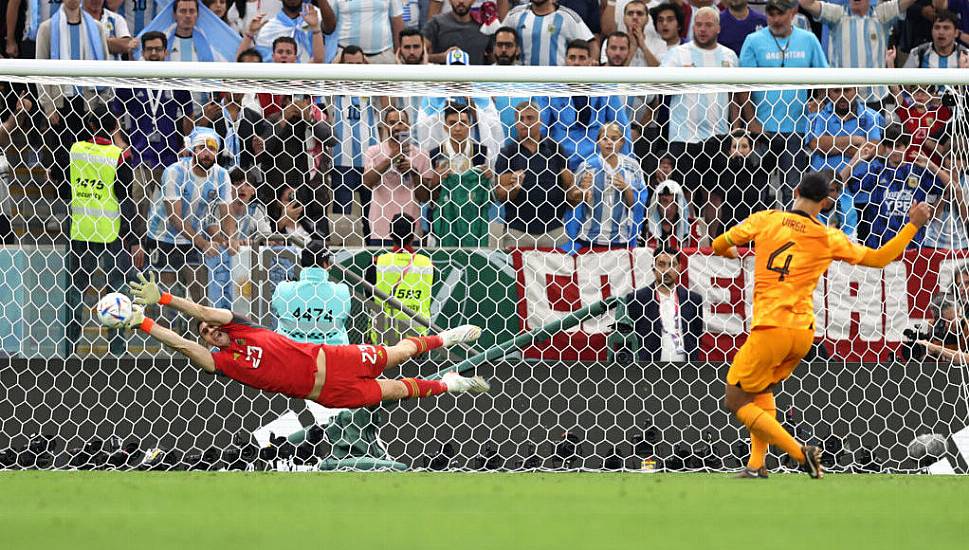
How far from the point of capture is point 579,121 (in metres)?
9.98

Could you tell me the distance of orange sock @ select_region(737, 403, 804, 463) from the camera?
6.96m

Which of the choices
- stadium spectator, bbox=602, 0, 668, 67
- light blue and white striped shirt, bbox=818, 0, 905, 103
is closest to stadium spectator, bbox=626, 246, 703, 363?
stadium spectator, bbox=602, 0, 668, 67

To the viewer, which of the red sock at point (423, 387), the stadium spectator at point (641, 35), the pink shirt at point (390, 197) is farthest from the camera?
the stadium spectator at point (641, 35)

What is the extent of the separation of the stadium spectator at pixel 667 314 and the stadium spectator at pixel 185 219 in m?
2.78

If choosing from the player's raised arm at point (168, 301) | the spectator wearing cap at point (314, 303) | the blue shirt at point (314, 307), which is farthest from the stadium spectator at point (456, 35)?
the player's raised arm at point (168, 301)

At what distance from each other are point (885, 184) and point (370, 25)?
192 inches

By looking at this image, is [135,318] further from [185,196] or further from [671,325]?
[671,325]

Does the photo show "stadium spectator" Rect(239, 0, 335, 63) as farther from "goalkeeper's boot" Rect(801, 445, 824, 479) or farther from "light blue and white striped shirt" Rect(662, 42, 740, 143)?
"goalkeeper's boot" Rect(801, 445, 824, 479)

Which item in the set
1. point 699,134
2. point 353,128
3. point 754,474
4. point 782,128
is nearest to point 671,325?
point 699,134

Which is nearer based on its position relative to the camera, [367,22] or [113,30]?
[113,30]

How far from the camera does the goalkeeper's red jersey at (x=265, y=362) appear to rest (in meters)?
7.26

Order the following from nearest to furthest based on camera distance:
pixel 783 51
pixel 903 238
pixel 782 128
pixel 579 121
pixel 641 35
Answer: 1. pixel 903 238
2. pixel 782 128
3. pixel 579 121
4. pixel 783 51
5. pixel 641 35

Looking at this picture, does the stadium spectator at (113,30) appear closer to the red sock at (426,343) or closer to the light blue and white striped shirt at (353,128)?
the light blue and white striped shirt at (353,128)

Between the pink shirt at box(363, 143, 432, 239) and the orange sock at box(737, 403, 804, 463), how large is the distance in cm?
308
